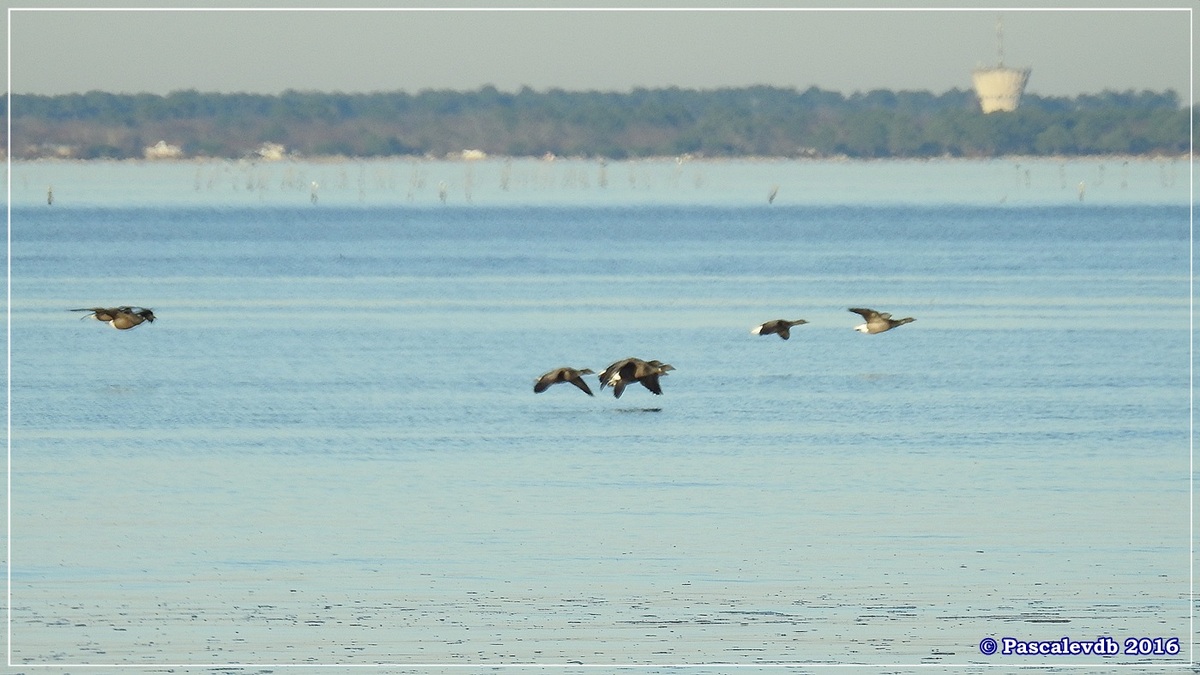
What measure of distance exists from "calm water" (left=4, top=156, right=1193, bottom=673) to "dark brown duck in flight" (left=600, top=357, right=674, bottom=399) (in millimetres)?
996

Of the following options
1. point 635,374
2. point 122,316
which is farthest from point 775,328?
point 122,316

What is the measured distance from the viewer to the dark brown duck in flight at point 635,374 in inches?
840

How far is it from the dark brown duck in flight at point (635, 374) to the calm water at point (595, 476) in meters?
1.00

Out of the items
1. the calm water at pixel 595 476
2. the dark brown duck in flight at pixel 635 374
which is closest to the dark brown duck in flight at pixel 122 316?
the calm water at pixel 595 476

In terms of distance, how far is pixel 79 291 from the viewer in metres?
57.7

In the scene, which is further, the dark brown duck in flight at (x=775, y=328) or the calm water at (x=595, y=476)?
the dark brown duck in flight at (x=775, y=328)

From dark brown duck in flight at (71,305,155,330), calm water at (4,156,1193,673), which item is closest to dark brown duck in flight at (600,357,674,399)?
calm water at (4,156,1193,673)

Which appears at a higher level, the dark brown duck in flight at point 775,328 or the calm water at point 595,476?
the dark brown duck in flight at point 775,328

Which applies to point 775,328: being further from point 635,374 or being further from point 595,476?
point 595,476

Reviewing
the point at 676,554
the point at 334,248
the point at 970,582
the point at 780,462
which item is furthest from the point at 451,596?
the point at 334,248

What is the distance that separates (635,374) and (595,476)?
3.97ft

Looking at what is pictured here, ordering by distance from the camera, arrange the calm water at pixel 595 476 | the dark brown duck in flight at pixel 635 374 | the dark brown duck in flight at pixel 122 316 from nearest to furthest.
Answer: the calm water at pixel 595 476
the dark brown duck in flight at pixel 635 374
the dark brown duck in flight at pixel 122 316

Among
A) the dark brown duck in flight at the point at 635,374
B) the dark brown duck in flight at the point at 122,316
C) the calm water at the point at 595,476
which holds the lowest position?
the calm water at the point at 595,476

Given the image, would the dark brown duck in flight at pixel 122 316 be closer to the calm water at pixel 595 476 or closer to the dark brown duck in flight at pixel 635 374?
the calm water at pixel 595 476
